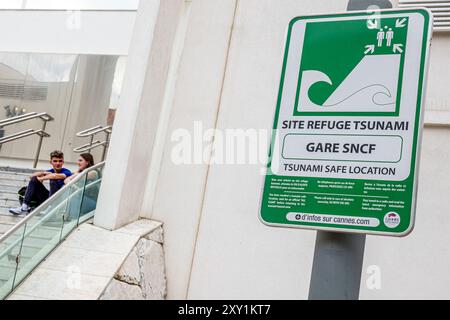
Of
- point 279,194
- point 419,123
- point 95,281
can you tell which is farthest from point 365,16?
point 95,281

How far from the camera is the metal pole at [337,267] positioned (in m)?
1.38

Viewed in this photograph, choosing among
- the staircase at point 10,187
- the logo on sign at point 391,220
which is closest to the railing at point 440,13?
the logo on sign at point 391,220

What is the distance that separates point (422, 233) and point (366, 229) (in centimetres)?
436

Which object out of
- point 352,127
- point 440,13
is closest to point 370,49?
point 352,127

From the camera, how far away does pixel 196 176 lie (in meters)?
6.23

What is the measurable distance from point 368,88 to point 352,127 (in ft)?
0.44

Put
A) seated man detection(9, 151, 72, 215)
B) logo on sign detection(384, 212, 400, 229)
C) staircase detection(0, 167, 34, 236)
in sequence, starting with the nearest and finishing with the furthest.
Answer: logo on sign detection(384, 212, 400, 229) → staircase detection(0, 167, 34, 236) → seated man detection(9, 151, 72, 215)

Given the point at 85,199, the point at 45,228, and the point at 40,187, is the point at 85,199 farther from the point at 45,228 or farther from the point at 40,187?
the point at 40,187

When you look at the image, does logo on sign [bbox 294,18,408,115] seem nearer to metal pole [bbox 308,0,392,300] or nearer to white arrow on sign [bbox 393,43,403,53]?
white arrow on sign [bbox 393,43,403,53]

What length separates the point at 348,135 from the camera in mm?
1518

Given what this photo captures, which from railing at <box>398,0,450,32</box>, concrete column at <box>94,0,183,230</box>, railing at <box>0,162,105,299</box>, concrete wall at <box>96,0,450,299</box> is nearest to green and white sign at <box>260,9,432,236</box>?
railing at <box>0,162,105,299</box>

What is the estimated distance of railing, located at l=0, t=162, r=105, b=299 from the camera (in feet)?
15.2

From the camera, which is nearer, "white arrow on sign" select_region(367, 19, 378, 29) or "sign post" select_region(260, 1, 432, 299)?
"sign post" select_region(260, 1, 432, 299)
